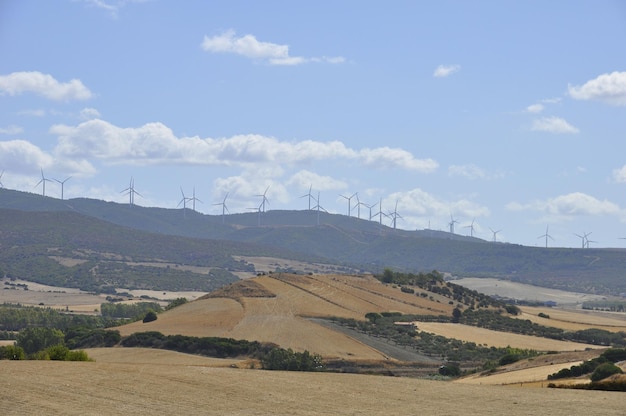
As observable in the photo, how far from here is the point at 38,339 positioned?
4097 inches

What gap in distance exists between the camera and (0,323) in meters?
150

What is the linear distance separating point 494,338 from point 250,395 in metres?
73.7

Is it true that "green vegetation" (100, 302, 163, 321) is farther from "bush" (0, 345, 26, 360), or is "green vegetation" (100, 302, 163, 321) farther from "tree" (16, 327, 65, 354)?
"bush" (0, 345, 26, 360)

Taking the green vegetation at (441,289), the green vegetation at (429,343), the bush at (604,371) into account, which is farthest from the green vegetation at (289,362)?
the green vegetation at (441,289)

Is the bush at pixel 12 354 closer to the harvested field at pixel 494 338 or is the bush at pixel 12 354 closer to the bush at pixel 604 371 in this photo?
the bush at pixel 604 371

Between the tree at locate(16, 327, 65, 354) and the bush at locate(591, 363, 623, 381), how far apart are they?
6002 centimetres

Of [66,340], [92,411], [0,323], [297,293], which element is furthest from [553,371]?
[0,323]

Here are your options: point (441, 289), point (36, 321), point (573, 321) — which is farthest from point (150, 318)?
point (573, 321)

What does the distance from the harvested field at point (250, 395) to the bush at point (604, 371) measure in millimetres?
5996

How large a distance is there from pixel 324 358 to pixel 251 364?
9.94 meters

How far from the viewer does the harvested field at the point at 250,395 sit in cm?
4516

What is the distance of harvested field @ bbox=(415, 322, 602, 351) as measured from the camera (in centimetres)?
11221

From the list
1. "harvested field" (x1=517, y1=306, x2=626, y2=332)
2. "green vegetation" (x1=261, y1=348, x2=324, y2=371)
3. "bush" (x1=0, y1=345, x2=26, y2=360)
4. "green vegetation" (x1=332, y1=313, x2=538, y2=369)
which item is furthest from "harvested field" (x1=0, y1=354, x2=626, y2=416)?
"harvested field" (x1=517, y1=306, x2=626, y2=332)

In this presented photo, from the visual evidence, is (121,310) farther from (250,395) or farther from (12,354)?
(250,395)
